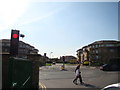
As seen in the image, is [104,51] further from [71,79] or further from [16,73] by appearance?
[16,73]

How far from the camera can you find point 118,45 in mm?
81938

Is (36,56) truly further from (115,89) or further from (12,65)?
(115,89)

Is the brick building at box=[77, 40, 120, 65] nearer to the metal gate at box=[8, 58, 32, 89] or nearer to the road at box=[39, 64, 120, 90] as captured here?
the road at box=[39, 64, 120, 90]

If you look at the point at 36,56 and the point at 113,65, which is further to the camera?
the point at 113,65

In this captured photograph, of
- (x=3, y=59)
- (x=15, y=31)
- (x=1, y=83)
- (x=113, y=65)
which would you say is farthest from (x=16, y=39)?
(x=113, y=65)

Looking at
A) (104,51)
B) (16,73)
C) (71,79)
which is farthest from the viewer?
(104,51)

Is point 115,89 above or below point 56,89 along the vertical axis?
above

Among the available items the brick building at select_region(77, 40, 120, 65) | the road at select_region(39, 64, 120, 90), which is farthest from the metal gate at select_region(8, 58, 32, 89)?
the brick building at select_region(77, 40, 120, 65)

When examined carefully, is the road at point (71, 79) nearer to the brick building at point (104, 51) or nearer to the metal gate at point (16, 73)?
the metal gate at point (16, 73)

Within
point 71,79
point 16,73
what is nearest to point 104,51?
point 71,79

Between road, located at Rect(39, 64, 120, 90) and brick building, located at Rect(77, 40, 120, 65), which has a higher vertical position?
brick building, located at Rect(77, 40, 120, 65)

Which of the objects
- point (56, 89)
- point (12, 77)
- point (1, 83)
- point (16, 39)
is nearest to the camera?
point (12, 77)

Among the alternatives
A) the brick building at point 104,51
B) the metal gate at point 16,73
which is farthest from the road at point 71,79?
the brick building at point 104,51

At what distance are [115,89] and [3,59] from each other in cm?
597
